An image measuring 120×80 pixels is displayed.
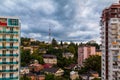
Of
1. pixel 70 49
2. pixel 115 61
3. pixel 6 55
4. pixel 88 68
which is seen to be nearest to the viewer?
pixel 6 55

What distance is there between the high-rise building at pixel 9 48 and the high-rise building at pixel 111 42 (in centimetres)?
1588

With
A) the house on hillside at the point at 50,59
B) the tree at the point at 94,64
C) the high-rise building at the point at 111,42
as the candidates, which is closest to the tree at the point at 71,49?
the house on hillside at the point at 50,59

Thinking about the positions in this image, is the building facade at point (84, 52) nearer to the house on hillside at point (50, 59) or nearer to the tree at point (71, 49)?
the tree at point (71, 49)

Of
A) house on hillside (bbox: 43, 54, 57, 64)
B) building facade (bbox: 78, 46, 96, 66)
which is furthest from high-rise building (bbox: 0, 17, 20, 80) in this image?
building facade (bbox: 78, 46, 96, 66)

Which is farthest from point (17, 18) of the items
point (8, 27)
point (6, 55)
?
point (6, 55)

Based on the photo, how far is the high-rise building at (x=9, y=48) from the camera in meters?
38.7

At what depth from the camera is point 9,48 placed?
39469 mm

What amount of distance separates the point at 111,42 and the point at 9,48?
17784 mm

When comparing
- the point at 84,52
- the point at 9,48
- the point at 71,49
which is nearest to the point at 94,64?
the point at 84,52

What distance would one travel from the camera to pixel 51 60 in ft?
351

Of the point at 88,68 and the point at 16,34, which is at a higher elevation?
the point at 16,34

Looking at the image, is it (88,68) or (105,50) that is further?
(88,68)

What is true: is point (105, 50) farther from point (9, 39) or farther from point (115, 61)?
point (9, 39)

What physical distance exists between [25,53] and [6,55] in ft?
209
